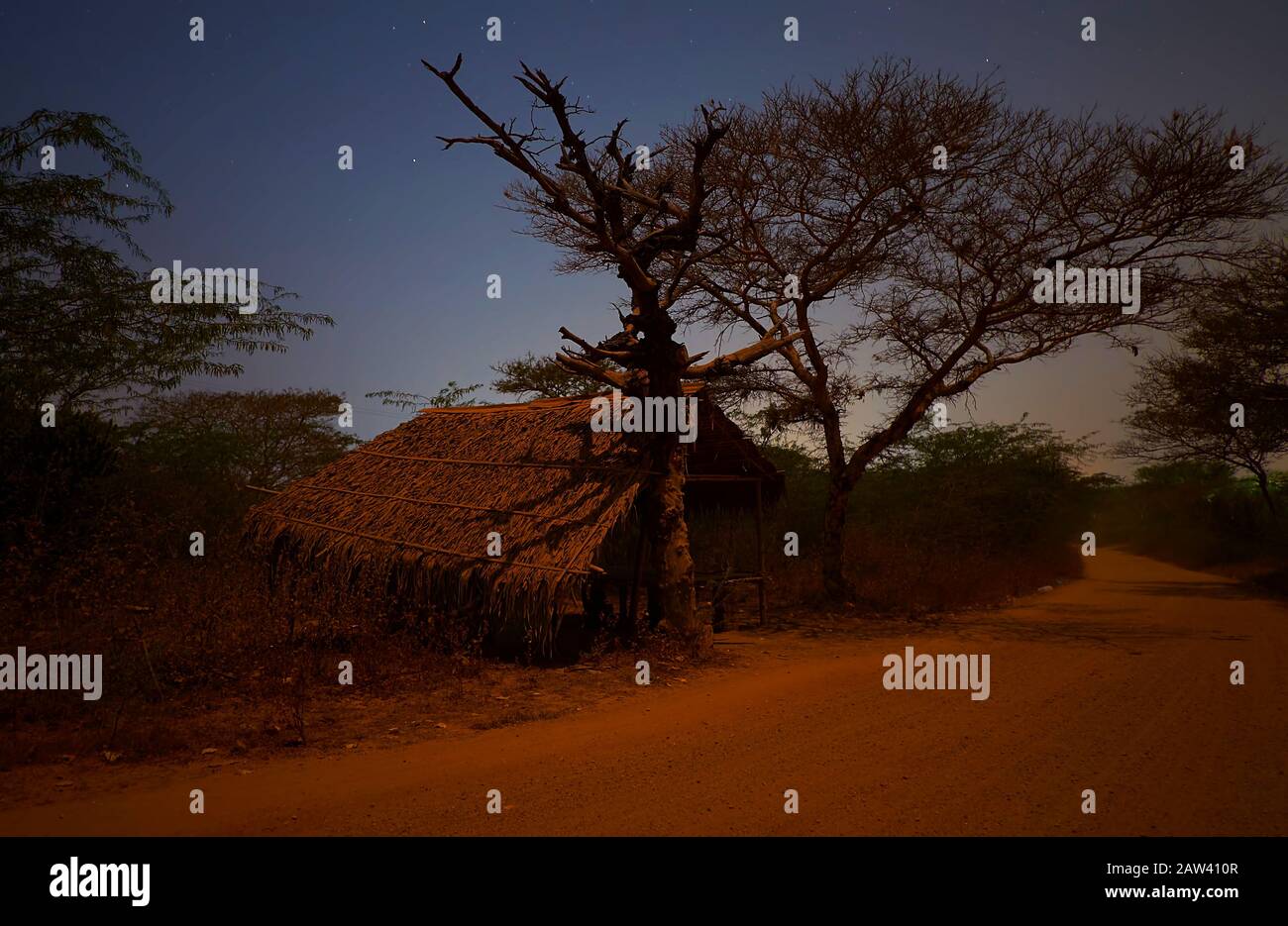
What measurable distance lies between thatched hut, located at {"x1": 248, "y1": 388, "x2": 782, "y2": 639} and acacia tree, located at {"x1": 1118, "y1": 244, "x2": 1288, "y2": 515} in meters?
11.0

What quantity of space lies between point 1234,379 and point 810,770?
18114 mm

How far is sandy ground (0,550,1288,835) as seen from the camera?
4.02m

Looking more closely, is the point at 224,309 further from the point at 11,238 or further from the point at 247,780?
the point at 247,780

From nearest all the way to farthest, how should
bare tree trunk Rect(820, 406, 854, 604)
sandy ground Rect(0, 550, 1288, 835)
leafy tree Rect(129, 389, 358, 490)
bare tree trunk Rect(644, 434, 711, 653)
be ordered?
sandy ground Rect(0, 550, 1288, 835) < bare tree trunk Rect(644, 434, 711, 653) < bare tree trunk Rect(820, 406, 854, 604) < leafy tree Rect(129, 389, 358, 490)

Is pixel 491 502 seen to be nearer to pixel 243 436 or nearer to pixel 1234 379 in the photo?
pixel 243 436

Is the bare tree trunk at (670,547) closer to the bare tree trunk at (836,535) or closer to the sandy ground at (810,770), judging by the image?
the sandy ground at (810,770)

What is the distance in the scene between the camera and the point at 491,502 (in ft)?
30.9

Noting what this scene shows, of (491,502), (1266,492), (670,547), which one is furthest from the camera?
(1266,492)

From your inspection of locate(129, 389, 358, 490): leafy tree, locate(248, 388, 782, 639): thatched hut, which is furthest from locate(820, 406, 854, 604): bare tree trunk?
locate(129, 389, 358, 490): leafy tree

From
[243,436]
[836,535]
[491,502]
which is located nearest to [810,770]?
[491,502]

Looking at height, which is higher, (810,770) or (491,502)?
(491,502)

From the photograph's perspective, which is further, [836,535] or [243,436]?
[243,436]

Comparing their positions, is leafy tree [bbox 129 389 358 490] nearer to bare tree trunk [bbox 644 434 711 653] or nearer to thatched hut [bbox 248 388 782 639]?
thatched hut [bbox 248 388 782 639]
